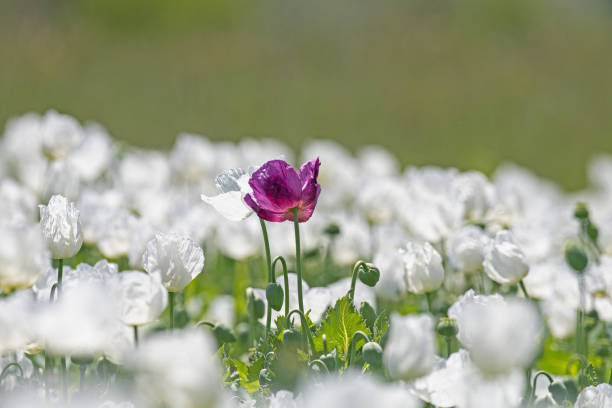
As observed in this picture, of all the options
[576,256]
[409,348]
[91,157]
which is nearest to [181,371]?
[409,348]

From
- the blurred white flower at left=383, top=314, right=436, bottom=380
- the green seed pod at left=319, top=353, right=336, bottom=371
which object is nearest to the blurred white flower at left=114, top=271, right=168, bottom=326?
the green seed pod at left=319, top=353, right=336, bottom=371

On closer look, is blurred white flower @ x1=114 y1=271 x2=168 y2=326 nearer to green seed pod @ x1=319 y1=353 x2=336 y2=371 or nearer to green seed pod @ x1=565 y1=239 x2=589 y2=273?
green seed pod @ x1=319 y1=353 x2=336 y2=371

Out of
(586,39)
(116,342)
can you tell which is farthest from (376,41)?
(116,342)

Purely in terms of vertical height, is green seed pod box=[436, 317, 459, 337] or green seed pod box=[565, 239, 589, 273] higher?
green seed pod box=[565, 239, 589, 273]

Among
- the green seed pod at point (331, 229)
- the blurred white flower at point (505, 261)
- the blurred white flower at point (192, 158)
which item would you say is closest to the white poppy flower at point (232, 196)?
the blurred white flower at point (505, 261)

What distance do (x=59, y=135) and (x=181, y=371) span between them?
1.79 metres

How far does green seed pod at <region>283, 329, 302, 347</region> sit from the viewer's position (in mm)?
1049

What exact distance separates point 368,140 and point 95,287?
25.9ft

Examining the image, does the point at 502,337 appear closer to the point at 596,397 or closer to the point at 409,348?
the point at 409,348

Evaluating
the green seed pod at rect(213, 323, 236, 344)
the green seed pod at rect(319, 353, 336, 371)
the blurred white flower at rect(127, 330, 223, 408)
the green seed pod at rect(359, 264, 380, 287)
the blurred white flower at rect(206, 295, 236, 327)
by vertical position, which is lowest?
the blurred white flower at rect(206, 295, 236, 327)

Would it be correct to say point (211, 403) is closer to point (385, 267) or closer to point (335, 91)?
point (385, 267)

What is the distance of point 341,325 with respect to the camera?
1.15 meters

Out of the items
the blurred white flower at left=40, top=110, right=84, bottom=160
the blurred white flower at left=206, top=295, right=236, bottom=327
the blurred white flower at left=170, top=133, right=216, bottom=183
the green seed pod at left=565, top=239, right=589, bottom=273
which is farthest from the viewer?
the blurred white flower at left=170, top=133, right=216, bottom=183

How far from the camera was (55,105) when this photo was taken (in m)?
7.44
